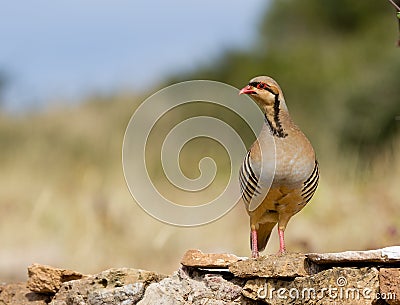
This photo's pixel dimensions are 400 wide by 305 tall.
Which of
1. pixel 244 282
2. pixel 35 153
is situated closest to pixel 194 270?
pixel 244 282

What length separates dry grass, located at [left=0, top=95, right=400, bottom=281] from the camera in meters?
8.22

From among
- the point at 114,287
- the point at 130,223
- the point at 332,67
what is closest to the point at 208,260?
the point at 114,287

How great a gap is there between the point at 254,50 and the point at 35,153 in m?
16.7

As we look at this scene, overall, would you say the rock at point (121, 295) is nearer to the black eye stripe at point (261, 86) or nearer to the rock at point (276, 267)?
the rock at point (276, 267)

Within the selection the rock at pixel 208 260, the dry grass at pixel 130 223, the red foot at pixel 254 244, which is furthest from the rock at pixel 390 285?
the dry grass at pixel 130 223

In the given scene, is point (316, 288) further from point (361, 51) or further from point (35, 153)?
point (361, 51)

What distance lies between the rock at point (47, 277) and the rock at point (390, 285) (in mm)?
2057

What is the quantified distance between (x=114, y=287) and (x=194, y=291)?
0.49 m

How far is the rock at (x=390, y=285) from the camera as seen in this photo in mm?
4133

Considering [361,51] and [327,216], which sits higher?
[361,51]

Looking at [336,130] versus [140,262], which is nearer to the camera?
[140,262]

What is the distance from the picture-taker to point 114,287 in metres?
4.94

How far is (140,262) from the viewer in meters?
8.33

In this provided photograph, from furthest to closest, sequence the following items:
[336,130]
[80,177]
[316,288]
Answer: [336,130] < [80,177] < [316,288]
